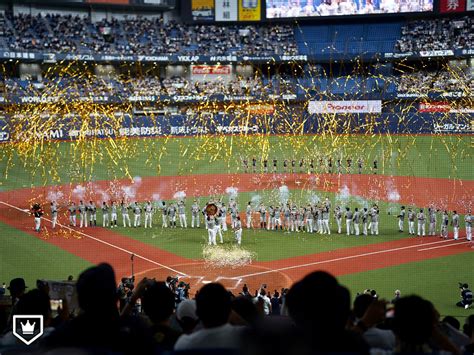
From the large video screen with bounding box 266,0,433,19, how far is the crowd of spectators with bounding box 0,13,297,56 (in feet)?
8.13

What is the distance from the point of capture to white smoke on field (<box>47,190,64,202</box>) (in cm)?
2711

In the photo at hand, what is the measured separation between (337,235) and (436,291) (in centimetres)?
669

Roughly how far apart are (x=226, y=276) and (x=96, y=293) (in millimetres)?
13509

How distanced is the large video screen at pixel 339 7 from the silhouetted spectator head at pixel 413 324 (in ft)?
172

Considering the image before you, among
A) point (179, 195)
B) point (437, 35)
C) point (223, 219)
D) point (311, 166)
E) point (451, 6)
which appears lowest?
point (223, 219)

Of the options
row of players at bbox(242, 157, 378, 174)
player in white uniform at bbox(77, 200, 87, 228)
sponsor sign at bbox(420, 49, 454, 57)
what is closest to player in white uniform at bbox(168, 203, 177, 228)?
player in white uniform at bbox(77, 200, 87, 228)

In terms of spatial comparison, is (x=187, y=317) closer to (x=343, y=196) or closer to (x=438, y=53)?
(x=343, y=196)

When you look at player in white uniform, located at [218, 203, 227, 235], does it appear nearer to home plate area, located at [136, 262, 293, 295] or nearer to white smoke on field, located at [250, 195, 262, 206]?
home plate area, located at [136, 262, 293, 295]

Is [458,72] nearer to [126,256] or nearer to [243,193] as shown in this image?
[243,193]

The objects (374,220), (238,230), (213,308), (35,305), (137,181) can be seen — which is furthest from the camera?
(137,181)

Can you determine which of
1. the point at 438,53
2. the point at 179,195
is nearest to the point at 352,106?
the point at 438,53

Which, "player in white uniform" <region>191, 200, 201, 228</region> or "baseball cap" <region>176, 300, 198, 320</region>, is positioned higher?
"baseball cap" <region>176, 300, 198, 320</region>

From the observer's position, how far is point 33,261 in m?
18.7

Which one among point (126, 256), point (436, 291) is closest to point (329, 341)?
point (436, 291)
